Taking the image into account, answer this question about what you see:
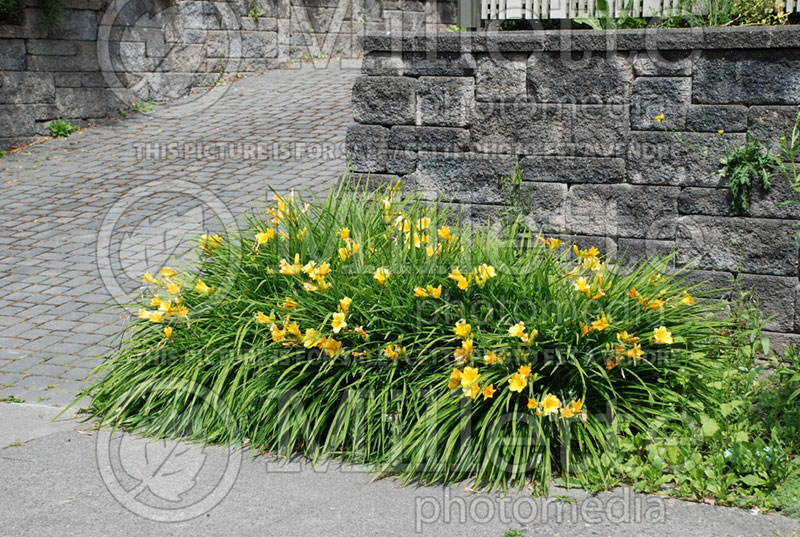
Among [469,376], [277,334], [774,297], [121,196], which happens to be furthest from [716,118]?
[121,196]

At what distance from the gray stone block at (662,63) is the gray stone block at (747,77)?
60mm

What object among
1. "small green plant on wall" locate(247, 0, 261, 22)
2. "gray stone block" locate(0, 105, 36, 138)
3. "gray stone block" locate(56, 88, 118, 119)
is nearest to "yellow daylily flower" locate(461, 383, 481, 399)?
"gray stone block" locate(0, 105, 36, 138)

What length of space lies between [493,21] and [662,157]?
5.61 feet

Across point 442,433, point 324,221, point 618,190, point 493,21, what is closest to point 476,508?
point 442,433

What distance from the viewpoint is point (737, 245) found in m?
4.64

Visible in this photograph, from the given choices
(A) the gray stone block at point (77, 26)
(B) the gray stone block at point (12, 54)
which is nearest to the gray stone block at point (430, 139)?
(B) the gray stone block at point (12, 54)

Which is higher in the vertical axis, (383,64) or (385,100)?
(383,64)

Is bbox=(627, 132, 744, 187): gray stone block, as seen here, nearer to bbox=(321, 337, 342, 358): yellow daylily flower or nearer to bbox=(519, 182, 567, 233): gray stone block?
bbox=(519, 182, 567, 233): gray stone block

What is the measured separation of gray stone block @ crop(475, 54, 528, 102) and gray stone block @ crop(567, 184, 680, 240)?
28.1 inches

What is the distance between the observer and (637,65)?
4711 millimetres

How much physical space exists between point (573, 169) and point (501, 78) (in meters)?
0.73

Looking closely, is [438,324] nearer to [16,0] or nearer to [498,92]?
[498,92]

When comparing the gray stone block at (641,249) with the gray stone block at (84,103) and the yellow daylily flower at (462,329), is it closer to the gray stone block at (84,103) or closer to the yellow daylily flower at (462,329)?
the yellow daylily flower at (462,329)

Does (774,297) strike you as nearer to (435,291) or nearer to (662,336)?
(662,336)
